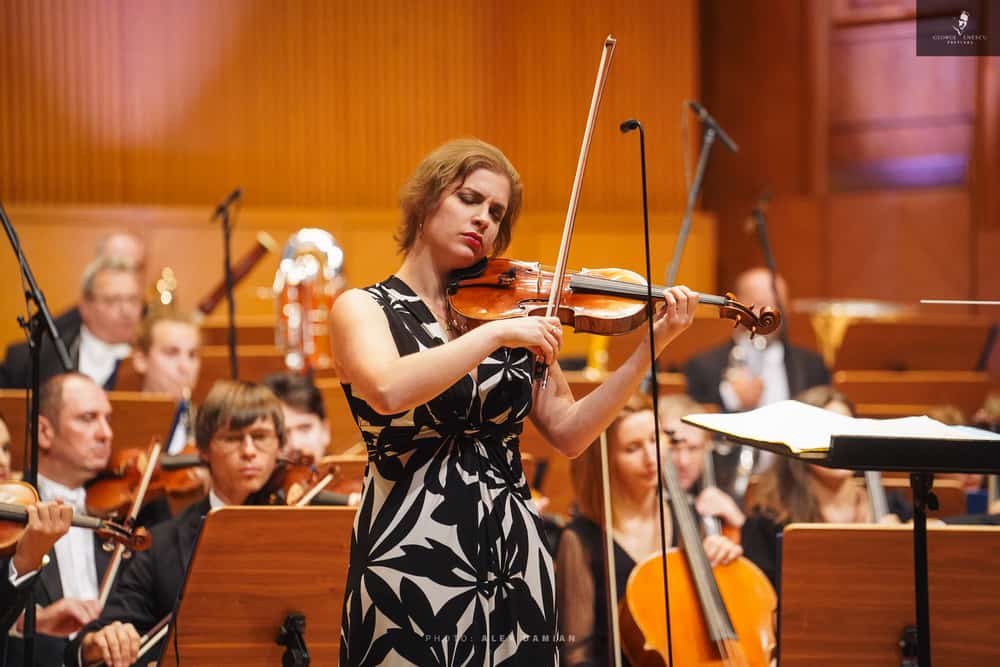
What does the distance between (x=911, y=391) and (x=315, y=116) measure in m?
4.20

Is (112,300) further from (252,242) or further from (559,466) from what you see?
(252,242)

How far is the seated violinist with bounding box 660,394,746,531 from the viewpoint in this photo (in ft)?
A: 9.98

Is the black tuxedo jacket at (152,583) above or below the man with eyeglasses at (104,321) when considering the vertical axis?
below

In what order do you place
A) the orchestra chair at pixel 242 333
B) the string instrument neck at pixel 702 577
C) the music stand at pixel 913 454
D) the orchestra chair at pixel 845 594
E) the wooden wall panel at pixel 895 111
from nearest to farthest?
the music stand at pixel 913 454
the orchestra chair at pixel 845 594
the string instrument neck at pixel 702 577
the orchestra chair at pixel 242 333
the wooden wall panel at pixel 895 111

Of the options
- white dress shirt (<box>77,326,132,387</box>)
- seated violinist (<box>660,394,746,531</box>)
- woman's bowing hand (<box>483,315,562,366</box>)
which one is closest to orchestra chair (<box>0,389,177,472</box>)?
white dress shirt (<box>77,326,132,387</box>)

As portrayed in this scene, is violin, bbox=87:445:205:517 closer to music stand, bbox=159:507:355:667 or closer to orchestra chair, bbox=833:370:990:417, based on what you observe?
music stand, bbox=159:507:355:667

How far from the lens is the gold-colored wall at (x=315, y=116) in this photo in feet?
22.0

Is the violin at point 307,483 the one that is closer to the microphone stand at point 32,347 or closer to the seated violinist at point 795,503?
the microphone stand at point 32,347

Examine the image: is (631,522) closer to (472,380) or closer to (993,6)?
(472,380)

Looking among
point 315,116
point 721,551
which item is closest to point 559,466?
point 721,551

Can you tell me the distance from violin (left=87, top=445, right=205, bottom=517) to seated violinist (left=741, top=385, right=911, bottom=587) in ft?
4.58

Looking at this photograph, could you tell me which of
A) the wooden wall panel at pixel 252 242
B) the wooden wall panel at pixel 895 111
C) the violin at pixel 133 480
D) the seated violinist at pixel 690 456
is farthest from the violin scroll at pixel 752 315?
the wooden wall panel at pixel 895 111

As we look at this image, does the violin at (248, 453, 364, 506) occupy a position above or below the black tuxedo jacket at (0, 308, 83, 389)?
below

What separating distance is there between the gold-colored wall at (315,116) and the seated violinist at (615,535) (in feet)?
13.6
